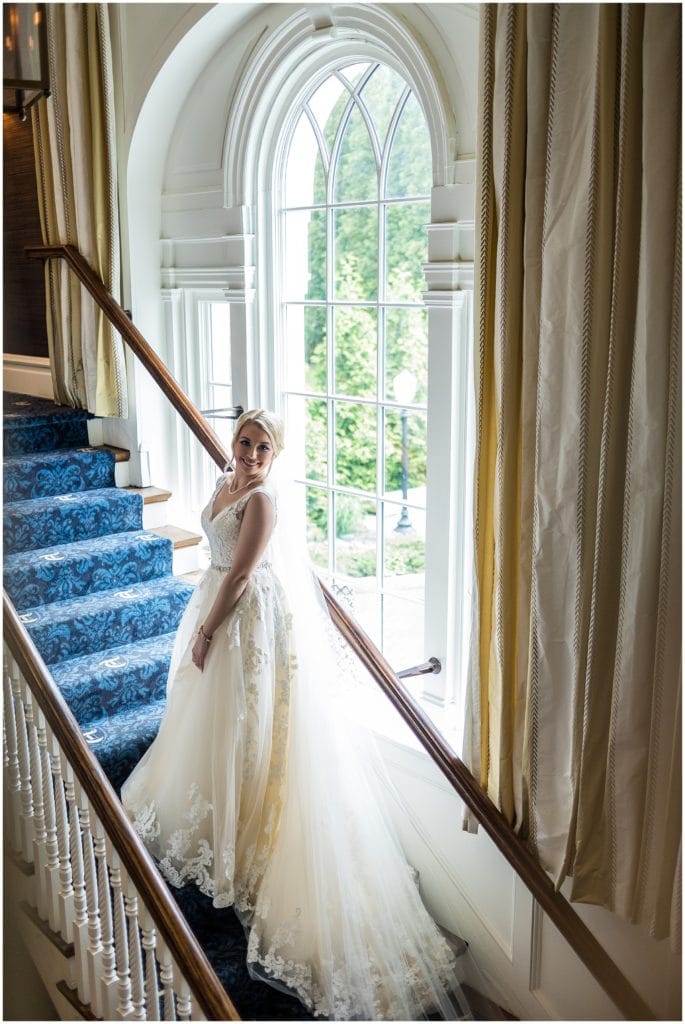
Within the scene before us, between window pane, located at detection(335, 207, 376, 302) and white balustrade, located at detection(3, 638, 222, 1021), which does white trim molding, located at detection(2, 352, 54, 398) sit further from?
white balustrade, located at detection(3, 638, 222, 1021)

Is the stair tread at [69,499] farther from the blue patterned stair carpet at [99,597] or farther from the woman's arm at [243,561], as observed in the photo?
the woman's arm at [243,561]

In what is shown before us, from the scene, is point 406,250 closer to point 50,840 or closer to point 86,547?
point 86,547

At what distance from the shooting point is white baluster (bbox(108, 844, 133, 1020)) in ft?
8.52

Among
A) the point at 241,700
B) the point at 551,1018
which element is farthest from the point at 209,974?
the point at 551,1018

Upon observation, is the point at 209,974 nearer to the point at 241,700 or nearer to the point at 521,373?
the point at 241,700

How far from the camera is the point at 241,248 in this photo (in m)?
4.40

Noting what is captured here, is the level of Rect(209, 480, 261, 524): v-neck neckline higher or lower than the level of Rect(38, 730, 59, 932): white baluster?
higher

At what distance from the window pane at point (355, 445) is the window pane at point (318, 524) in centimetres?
15

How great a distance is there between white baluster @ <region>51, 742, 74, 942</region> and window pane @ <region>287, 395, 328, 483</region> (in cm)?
196

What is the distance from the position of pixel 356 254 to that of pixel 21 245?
8.77ft

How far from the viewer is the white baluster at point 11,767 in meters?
3.07

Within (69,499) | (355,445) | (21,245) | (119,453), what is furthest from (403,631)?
(21,245)

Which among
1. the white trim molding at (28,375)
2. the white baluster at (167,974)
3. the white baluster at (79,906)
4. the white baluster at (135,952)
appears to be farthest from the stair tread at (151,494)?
the white baluster at (167,974)

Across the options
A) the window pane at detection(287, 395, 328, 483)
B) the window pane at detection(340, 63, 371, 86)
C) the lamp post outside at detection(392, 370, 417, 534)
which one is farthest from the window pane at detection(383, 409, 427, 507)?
the window pane at detection(340, 63, 371, 86)
